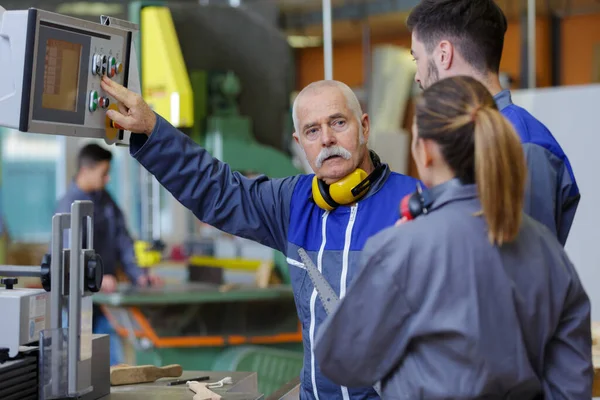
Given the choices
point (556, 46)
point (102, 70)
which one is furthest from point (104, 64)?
point (556, 46)

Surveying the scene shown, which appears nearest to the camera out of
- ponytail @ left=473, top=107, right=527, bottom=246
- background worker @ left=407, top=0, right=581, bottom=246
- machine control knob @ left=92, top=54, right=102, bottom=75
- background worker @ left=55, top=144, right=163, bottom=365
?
ponytail @ left=473, top=107, right=527, bottom=246

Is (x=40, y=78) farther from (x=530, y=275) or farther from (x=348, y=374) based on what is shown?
(x=530, y=275)

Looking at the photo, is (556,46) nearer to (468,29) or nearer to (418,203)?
(468,29)

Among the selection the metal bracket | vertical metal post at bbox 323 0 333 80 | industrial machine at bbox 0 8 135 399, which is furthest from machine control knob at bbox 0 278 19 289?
vertical metal post at bbox 323 0 333 80

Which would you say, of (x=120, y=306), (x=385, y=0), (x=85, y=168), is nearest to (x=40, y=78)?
(x=120, y=306)

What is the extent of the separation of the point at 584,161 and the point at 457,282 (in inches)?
117

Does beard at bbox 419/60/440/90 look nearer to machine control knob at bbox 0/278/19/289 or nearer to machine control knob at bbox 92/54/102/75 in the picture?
machine control knob at bbox 92/54/102/75

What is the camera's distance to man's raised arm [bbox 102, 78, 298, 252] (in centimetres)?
189

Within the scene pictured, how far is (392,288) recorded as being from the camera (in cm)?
133

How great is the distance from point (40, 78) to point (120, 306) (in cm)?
266

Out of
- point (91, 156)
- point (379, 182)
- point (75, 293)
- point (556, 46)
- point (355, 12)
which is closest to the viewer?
point (75, 293)

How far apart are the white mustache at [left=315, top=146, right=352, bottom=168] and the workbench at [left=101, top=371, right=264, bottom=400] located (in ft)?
1.78

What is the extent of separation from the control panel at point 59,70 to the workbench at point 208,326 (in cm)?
242

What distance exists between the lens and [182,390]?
186 cm
